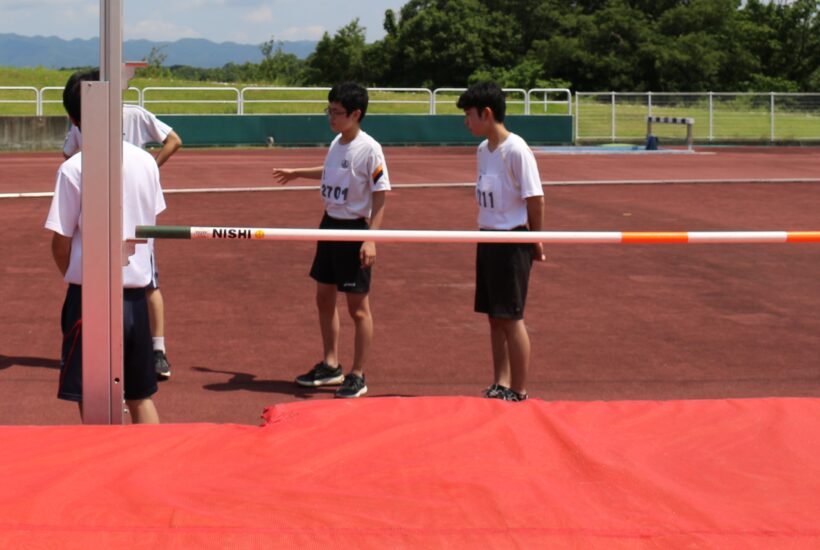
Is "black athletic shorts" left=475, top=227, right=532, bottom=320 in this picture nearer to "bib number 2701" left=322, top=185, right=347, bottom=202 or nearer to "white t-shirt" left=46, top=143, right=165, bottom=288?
"bib number 2701" left=322, top=185, right=347, bottom=202

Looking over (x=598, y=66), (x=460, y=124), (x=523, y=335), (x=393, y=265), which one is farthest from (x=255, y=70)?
(x=523, y=335)

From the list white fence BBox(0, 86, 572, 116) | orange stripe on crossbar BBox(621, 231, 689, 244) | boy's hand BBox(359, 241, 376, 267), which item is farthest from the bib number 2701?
white fence BBox(0, 86, 572, 116)

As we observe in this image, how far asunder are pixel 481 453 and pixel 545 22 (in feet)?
229

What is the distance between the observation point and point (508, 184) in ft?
21.9

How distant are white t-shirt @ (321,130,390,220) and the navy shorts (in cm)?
213

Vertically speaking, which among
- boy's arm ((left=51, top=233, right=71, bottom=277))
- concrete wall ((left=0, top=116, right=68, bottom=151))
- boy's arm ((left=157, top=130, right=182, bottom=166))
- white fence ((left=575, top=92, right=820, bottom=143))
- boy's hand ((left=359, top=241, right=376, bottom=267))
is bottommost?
boy's hand ((left=359, top=241, right=376, bottom=267))

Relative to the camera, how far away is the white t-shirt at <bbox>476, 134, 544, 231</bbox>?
6605 millimetres

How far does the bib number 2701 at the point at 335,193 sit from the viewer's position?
7207mm

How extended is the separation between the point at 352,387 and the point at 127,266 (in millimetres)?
2353

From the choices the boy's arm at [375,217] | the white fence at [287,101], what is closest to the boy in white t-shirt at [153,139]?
the boy's arm at [375,217]

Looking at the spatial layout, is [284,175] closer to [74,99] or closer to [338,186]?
[338,186]

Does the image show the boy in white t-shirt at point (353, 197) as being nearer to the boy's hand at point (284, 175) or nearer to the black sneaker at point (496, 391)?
the boy's hand at point (284, 175)

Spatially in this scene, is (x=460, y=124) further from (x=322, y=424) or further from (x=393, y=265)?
(x=322, y=424)

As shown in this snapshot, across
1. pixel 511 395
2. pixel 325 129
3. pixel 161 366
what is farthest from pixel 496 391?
pixel 325 129
